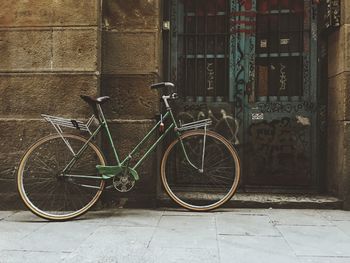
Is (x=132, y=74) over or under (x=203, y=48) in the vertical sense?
under

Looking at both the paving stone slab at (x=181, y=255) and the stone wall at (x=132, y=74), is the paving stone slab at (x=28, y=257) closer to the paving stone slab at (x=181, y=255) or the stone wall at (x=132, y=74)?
the paving stone slab at (x=181, y=255)

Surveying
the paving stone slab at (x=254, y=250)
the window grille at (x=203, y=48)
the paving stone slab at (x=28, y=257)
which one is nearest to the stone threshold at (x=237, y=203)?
the paving stone slab at (x=254, y=250)

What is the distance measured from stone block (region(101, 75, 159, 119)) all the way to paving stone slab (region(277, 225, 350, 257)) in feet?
6.76

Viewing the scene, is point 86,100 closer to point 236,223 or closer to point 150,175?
point 150,175

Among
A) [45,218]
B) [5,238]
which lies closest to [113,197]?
[45,218]

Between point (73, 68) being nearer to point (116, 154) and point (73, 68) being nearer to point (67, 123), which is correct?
point (67, 123)

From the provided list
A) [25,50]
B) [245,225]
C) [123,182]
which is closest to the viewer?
[245,225]

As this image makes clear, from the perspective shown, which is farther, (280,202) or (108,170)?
(280,202)

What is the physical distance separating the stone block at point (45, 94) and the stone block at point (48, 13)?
0.63 m

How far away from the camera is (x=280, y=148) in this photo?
573 centimetres

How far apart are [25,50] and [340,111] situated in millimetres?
3819

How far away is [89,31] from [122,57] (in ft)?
1.60

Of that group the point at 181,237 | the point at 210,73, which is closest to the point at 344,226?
the point at 181,237

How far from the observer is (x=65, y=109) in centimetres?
514
